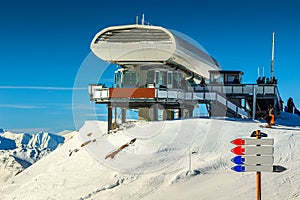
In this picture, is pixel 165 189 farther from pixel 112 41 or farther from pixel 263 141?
pixel 112 41

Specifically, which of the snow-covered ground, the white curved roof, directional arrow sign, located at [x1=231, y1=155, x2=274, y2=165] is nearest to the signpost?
directional arrow sign, located at [x1=231, y1=155, x2=274, y2=165]

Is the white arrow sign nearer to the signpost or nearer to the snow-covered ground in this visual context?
the signpost

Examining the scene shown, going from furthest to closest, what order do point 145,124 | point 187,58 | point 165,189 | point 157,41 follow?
point 187,58
point 157,41
point 145,124
point 165,189

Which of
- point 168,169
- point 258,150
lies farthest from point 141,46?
point 258,150

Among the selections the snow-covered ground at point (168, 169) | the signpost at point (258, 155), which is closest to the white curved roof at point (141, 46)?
the snow-covered ground at point (168, 169)

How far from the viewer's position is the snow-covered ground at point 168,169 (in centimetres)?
1529

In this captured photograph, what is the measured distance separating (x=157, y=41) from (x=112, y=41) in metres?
3.85

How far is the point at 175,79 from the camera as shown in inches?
1299

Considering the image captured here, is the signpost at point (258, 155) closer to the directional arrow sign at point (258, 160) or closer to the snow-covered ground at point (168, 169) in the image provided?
the directional arrow sign at point (258, 160)

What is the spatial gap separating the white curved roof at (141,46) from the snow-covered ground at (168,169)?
29.0ft

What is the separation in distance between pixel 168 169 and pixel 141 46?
652 inches

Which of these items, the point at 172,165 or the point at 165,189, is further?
the point at 172,165

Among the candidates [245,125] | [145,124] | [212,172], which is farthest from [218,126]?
[212,172]

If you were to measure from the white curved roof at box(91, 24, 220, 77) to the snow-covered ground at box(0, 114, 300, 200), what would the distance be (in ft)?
29.0
